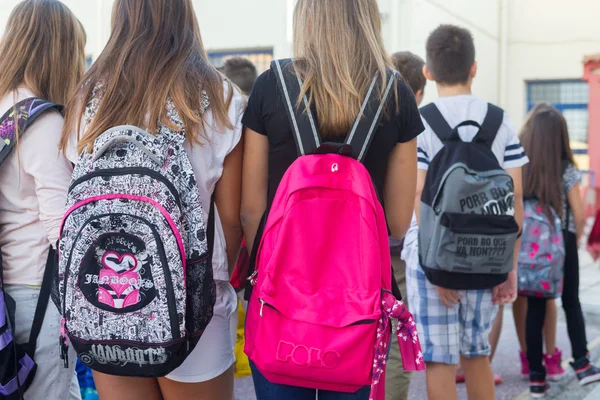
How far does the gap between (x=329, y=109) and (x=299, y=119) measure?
100 mm

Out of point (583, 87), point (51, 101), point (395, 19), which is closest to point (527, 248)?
point (51, 101)

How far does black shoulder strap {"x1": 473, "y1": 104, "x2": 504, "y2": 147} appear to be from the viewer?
325cm

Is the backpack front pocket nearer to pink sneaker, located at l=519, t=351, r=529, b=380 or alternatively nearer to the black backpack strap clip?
the black backpack strap clip

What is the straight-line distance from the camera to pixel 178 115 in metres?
2.23

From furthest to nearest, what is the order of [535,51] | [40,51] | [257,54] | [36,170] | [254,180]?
[535,51] → [257,54] → [40,51] → [36,170] → [254,180]

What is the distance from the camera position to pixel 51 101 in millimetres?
2701

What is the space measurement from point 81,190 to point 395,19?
33.0 feet

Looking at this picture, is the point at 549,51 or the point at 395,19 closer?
the point at 395,19

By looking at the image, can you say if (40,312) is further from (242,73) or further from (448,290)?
(242,73)

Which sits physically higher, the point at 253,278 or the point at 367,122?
the point at 367,122

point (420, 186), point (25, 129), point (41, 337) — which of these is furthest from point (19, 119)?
point (420, 186)

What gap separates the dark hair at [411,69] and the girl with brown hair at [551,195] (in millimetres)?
1128

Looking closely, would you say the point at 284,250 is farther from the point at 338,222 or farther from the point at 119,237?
the point at 119,237

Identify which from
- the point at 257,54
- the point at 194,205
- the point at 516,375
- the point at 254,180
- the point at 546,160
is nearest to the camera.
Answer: the point at 194,205
